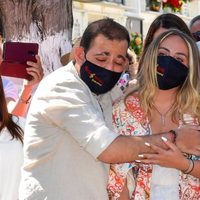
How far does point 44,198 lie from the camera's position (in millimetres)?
2861

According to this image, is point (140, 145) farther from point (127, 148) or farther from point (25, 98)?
point (25, 98)

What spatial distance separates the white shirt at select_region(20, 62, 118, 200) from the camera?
2836mm

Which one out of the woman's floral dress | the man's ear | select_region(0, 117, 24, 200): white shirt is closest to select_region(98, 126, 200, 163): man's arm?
the woman's floral dress

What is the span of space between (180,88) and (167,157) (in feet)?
1.55

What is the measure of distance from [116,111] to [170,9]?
16.2 m

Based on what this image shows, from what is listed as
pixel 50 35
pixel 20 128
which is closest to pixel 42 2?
pixel 50 35

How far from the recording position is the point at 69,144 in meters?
2.89

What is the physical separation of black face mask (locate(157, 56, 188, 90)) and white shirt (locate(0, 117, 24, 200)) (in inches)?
37.9

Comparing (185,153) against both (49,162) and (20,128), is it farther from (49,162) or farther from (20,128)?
(20,128)

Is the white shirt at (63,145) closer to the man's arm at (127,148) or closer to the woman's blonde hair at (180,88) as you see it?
the man's arm at (127,148)

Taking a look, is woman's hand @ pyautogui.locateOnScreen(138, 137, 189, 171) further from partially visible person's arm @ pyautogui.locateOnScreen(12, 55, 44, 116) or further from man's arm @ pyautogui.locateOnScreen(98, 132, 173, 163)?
partially visible person's arm @ pyautogui.locateOnScreen(12, 55, 44, 116)

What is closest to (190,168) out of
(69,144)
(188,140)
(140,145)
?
(188,140)

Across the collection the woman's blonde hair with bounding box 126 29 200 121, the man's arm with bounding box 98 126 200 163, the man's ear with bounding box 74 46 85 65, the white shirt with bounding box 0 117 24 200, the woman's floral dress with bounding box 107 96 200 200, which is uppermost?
the man's ear with bounding box 74 46 85 65

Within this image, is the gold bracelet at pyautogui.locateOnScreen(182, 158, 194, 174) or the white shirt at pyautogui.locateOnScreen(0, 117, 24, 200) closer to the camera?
the gold bracelet at pyautogui.locateOnScreen(182, 158, 194, 174)
